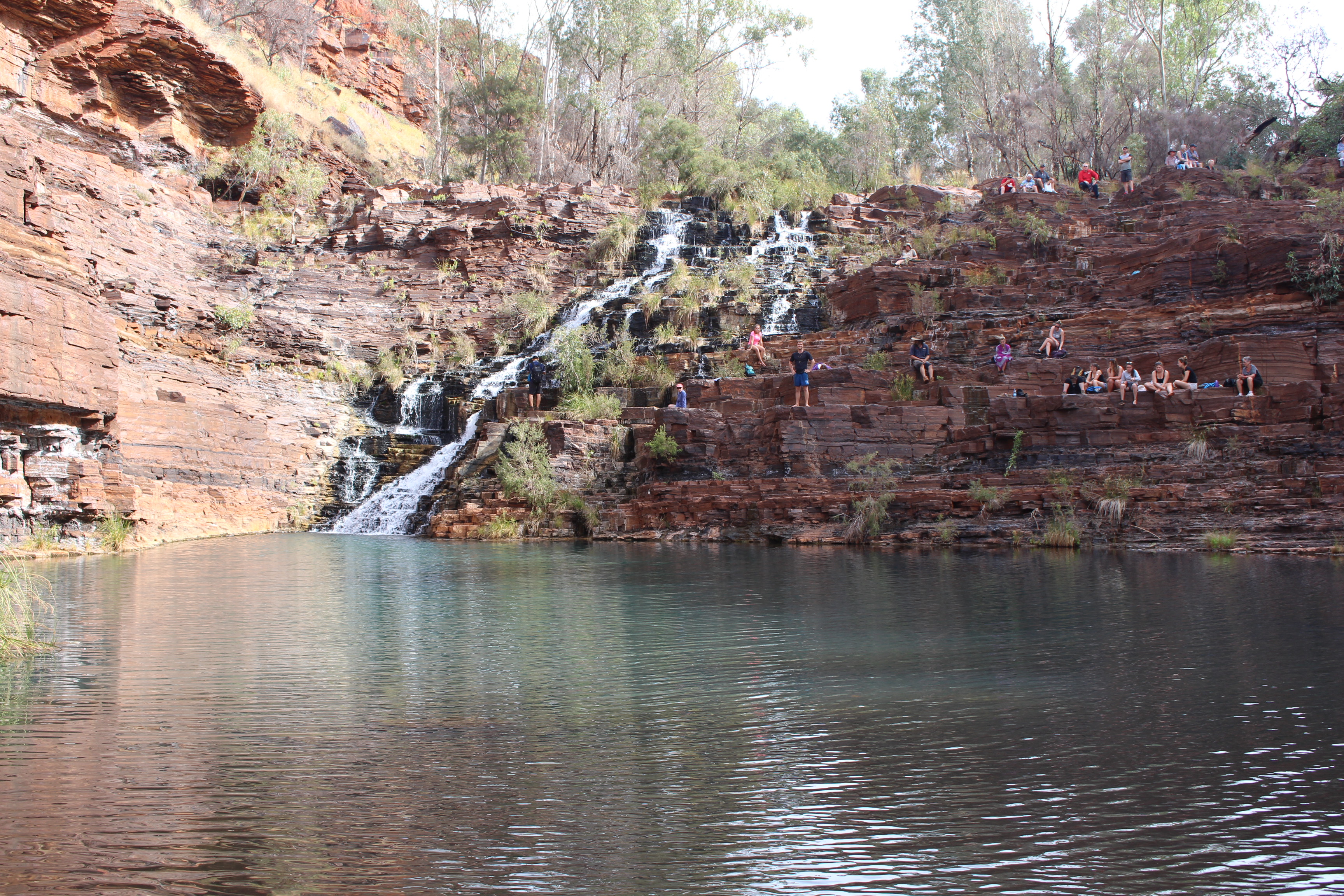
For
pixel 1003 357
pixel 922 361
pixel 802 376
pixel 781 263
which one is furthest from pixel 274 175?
pixel 1003 357

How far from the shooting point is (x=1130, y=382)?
18.8 m

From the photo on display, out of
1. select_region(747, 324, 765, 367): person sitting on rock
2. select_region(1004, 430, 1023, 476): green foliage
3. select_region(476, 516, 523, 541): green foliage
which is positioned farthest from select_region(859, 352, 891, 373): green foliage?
select_region(476, 516, 523, 541): green foliage

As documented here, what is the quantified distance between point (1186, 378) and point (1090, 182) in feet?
68.4

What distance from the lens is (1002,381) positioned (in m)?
20.8

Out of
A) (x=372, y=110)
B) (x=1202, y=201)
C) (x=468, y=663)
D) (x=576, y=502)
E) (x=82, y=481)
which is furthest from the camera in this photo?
(x=372, y=110)

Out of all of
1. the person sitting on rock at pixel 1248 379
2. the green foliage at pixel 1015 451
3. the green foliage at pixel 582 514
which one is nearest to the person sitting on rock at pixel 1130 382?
the person sitting on rock at pixel 1248 379

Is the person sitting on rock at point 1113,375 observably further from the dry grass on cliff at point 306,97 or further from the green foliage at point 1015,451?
the dry grass on cliff at point 306,97

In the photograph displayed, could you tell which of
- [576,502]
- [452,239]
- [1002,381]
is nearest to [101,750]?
[576,502]

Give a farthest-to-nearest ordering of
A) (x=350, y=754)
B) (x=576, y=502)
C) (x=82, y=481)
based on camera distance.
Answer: (x=576, y=502) < (x=82, y=481) < (x=350, y=754)

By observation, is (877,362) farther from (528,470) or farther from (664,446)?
(528,470)

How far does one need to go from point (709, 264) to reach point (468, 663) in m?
29.0

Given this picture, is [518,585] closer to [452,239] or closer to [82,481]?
[82,481]

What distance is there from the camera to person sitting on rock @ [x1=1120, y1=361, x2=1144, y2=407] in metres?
17.9

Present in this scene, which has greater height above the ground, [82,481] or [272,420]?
[272,420]
